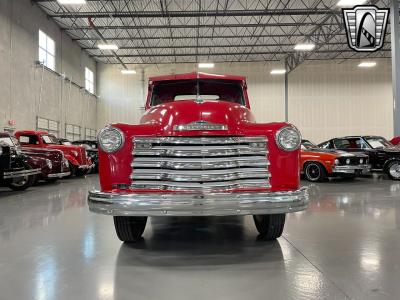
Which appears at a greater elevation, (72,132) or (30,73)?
(30,73)

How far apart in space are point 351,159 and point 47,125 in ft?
Answer: 43.4

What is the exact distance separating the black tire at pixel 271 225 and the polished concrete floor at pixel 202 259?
106 millimetres

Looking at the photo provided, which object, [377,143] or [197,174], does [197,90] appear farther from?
[377,143]

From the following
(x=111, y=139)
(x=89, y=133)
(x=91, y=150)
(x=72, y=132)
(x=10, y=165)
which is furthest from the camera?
(x=89, y=133)

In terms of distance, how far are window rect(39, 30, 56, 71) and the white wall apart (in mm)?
7033

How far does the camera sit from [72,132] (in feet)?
66.4

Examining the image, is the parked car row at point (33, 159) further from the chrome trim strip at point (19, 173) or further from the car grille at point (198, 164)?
the car grille at point (198, 164)

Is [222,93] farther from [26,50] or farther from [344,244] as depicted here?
[26,50]

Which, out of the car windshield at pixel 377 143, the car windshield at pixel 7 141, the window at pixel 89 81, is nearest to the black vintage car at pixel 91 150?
the car windshield at pixel 7 141

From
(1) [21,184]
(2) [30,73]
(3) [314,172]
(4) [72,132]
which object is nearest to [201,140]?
(1) [21,184]

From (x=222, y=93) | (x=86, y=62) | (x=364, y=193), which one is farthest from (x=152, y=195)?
(x=86, y=62)

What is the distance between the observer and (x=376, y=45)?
11.7 m

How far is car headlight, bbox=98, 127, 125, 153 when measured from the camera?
3238 millimetres

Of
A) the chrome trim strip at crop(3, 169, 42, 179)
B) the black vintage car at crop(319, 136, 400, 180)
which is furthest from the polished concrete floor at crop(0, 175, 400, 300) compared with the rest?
the black vintage car at crop(319, 136, 400, 180)
